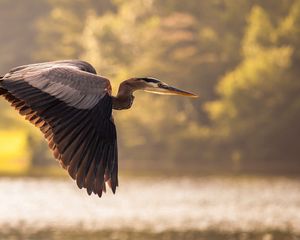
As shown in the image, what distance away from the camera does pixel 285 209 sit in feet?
95.9

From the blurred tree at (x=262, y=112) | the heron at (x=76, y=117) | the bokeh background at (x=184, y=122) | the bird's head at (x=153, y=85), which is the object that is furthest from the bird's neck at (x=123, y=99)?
the blurred tree at (x=262, y=112)

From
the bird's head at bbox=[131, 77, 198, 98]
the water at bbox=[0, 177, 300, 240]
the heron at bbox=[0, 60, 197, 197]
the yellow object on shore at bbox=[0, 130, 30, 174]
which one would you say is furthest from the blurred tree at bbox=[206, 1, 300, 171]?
the heron at bbox=[0, 60, 197, 197]

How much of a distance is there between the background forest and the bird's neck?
3457cm

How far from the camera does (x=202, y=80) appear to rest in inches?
2076

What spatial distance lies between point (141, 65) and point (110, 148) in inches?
1779

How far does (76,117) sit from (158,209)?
2268cm

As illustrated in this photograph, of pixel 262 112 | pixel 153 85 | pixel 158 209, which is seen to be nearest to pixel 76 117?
pixel 153 85

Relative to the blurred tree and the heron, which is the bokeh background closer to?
the blurred tree

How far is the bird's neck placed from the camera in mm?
8609

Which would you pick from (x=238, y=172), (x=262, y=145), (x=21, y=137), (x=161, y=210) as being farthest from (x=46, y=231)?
(x=21, y=137)

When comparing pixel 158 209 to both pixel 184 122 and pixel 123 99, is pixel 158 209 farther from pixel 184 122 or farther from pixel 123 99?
pixel 123 99

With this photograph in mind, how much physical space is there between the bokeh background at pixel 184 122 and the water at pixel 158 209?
66mm

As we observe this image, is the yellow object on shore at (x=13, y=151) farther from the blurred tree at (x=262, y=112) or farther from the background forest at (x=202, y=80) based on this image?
the blurred tree at (x=262, y=112)

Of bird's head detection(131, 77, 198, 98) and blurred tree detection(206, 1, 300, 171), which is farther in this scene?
blurred tree detection(206, 1, 300, 171)
